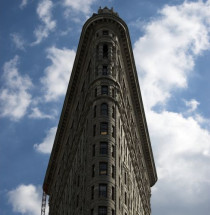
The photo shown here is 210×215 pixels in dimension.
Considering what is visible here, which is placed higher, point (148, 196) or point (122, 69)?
point (122, 69)

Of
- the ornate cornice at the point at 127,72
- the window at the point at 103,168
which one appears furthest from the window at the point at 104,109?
the ornate cornice at the point at 127,72

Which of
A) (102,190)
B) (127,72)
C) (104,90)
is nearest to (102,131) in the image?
(104,90)

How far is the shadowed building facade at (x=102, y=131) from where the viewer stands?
3307 inches

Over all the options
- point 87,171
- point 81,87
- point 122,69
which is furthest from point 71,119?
point 87,171

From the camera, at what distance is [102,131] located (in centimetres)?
8869

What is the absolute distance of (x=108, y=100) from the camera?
9344 cm

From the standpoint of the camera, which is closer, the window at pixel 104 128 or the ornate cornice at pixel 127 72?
the window at pixel 104 128

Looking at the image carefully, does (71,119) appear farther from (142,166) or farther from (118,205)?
(118,205)

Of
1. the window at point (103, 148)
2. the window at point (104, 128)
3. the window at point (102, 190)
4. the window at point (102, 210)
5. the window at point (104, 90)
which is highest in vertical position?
the window at point (104, 90)

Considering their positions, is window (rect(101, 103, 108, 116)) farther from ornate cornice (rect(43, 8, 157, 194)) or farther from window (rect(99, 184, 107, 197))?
ornate cornice (rect(43, 8, 157, 194))

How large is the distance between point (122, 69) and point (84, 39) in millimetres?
10767

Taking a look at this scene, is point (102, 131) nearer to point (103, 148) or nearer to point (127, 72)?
point (103, 148)

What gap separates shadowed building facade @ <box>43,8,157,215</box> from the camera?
276 feet

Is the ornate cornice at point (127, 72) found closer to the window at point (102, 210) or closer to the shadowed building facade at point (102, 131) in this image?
the shadowed building facade at point (102, 131)
